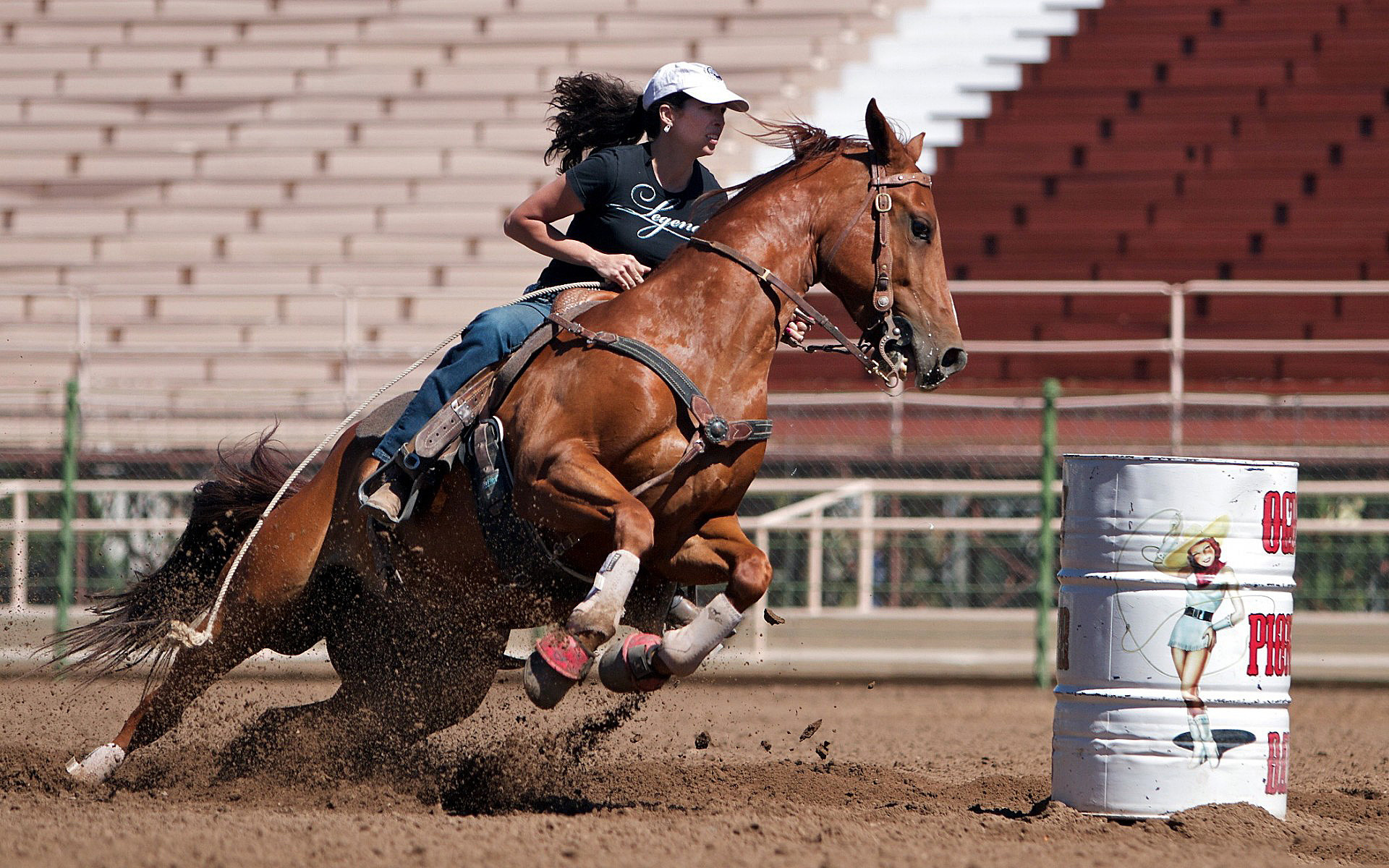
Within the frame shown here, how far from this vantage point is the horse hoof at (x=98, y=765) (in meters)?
4.82

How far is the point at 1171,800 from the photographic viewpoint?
14.0ft

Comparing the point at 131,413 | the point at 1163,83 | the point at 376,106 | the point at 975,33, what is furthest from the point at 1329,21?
the point at 131,413

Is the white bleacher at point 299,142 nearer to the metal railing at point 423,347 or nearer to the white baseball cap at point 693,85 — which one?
the metal railing at point 423,347

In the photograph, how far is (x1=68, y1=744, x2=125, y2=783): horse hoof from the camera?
4816mm

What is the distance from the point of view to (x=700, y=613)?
4.05 m

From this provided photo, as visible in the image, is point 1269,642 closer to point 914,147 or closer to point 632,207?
point 914,147

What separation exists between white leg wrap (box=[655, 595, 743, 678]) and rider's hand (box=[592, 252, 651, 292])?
3.39 feet

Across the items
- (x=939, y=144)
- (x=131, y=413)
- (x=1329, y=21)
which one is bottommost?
(x=131, y=413)

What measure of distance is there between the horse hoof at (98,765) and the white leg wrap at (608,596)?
6.43 feet

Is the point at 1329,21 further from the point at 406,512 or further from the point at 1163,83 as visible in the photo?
the point at 406,512

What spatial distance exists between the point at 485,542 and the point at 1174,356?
7.06 m

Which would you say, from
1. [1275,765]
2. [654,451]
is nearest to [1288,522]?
[1275,765]

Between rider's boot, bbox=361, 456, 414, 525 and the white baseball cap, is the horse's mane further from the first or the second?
rider's boot, bbox=361, 456, 414, 525

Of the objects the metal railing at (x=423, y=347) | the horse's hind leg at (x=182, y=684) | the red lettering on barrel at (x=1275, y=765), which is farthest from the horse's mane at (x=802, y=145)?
the metal railing at (x=423, y=347)
